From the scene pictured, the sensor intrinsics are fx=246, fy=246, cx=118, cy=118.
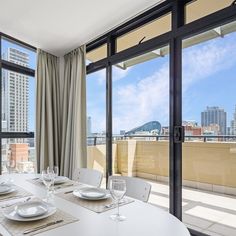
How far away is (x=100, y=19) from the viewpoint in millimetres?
2785

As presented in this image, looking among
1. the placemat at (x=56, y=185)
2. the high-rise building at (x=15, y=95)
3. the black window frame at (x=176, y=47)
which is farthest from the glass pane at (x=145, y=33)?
the placemat at (x=56, y=185)

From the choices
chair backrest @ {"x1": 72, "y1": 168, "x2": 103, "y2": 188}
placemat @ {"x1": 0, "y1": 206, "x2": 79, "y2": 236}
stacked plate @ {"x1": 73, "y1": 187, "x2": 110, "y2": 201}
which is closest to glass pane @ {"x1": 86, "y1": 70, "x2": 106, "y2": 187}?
chair backrest @ {"x1": 72, "y1": 168, "x2": 103, "y2": 188}

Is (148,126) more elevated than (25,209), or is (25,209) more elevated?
(148,126)

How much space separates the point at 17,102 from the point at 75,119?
3.00ft

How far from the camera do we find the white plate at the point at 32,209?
1.17 meters

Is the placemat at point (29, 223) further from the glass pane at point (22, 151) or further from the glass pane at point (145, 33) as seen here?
the glass pane at point (22, 151)

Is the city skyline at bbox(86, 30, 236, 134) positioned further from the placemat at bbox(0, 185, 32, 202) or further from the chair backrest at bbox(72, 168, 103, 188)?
the placemat at bbox(0, 185, 32, 202)

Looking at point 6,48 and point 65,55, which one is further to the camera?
point 65,55

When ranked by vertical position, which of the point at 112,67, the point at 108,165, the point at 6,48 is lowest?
the point at 108,165

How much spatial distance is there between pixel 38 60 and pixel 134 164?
6.64 feet

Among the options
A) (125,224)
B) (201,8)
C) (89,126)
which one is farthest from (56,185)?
(201,8)

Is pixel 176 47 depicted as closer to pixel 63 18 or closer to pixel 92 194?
pixel 63 18

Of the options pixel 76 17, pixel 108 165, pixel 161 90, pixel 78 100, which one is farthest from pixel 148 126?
pixel 76 17

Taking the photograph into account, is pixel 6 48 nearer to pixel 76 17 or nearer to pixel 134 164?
pixel 76 17
